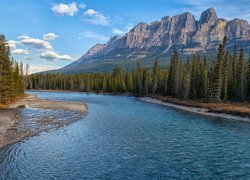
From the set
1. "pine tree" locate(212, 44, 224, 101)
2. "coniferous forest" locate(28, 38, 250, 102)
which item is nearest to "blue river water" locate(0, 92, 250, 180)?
"pine tree" locate(212, 44, 224, 101)

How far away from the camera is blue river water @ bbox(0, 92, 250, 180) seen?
21.7 metres

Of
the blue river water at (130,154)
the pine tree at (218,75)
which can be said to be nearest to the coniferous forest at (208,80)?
the pine tree at (218,75)

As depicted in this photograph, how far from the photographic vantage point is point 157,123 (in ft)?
155

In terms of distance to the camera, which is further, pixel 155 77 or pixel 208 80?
pixel 155 77

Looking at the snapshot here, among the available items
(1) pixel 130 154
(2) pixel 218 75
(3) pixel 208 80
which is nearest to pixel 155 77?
(3) pixel 208 80

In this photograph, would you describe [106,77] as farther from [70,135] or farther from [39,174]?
[39,174]

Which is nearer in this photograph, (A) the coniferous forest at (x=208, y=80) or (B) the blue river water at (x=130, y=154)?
(B) the blue river water at (x=130, y=154)

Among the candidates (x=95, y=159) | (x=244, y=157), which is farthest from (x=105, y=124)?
(x=244, y=157)

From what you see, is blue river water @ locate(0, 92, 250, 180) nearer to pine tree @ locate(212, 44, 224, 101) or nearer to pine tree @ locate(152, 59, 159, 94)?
pine tree @ locate(212, 44, 224, 101)

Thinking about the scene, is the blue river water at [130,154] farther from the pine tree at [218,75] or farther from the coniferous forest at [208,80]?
the coniferous forest at [208,80]

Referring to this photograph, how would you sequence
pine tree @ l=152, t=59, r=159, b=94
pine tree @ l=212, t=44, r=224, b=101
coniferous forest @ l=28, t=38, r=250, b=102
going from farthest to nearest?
pine tree @ l=152, t=59, r=159, b=94
coniferous forest @ l=28, t=38, r=250, b=102
pine tree @ l=212, t=44, r=224, b=101

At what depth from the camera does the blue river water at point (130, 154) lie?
21.7 metres

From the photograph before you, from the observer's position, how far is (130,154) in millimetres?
27359

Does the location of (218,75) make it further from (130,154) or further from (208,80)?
(130,154)
